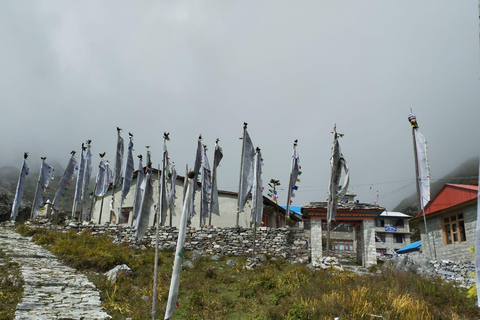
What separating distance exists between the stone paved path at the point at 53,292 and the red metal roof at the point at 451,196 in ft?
73.1

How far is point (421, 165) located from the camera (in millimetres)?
21047

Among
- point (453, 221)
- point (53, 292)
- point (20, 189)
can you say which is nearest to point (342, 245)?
point (453, 221)

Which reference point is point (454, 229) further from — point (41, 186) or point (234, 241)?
point (41, 186)

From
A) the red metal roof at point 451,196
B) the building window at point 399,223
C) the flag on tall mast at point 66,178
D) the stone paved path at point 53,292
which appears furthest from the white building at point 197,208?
the building window at point 399,223

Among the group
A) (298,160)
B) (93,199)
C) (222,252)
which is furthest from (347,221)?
(93,199)

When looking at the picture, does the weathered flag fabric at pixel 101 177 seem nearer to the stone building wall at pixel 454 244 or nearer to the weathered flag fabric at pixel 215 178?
the weathered flag fabric at pixel 215 178

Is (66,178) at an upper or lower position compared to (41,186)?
upper

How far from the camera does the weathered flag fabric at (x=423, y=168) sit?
20484 mm

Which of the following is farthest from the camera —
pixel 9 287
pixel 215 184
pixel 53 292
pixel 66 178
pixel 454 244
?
pixel 66 178

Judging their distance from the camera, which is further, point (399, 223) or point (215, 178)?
point (399, 223)

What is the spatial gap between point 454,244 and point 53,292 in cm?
2431

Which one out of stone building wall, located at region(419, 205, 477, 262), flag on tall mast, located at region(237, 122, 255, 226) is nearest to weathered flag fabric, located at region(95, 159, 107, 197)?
flag on tall mast, located at region(237, 122, 255, 226)

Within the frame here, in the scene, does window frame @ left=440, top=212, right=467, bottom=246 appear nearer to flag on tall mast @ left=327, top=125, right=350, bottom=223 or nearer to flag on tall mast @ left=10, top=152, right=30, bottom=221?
flag on tall mast @ left=327, top=125, right=350, bottom=223

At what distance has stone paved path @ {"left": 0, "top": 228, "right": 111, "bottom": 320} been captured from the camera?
874 centimetres
